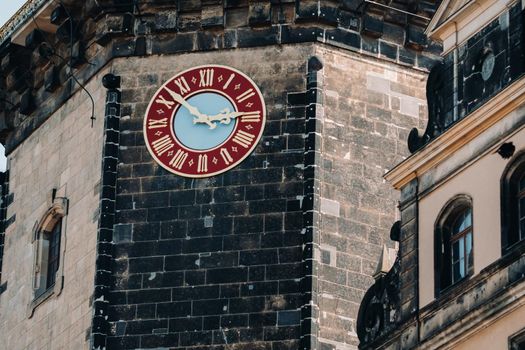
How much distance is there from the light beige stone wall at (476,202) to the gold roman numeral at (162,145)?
12.7 m

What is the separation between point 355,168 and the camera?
51.9 metres

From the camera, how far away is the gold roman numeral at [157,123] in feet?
173

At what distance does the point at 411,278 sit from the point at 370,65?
1364 centimetres

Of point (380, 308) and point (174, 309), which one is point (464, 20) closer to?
point (380, 308)

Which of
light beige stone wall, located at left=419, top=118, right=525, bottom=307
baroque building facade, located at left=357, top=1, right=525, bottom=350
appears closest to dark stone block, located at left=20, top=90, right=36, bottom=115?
baroque building facade, located at left=357, top=1, right=525, bottom=350

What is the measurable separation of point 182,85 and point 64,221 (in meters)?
4.18

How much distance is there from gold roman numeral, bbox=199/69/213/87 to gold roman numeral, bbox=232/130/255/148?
149 centimetres

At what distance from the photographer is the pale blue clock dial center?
5244cm

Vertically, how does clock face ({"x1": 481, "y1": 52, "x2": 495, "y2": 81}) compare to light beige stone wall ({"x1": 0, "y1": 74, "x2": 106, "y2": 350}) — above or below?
below

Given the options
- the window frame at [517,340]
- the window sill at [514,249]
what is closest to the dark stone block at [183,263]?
the window sill at [514,249]

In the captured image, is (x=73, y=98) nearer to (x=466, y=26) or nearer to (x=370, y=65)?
(x=370, y=65)

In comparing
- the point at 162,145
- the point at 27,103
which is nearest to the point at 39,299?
the point at 162,145

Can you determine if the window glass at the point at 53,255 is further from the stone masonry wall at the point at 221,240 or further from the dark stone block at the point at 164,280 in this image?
the dark stone block at the point at 164,280

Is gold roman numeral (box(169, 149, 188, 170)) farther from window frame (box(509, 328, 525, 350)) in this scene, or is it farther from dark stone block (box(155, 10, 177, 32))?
window frame (box(509, 328, 525, 350))
